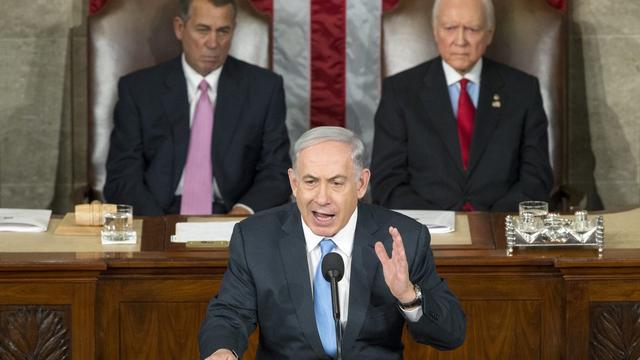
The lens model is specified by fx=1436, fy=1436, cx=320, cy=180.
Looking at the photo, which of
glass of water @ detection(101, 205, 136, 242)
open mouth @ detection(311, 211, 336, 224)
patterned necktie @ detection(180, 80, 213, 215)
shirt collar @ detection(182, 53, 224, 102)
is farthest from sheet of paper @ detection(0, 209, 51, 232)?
open mouth @ detection(311, 211, 336, 224)

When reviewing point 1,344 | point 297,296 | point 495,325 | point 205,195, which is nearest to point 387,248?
point 297,296

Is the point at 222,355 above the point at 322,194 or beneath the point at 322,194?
beneath

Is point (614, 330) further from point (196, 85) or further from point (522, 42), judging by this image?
point (196, 85)

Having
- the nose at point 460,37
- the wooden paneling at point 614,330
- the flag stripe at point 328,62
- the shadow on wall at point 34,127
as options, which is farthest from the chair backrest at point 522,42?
the wooden paneling at point 614,330

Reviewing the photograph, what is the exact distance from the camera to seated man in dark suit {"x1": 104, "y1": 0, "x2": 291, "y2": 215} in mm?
6203

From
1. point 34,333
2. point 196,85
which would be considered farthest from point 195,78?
point 34,333

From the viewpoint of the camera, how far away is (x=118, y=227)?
15.6 ft

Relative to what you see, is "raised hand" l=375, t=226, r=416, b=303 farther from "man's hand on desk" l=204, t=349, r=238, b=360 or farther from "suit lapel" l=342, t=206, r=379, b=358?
"man's hand on desk" l=204, t=349, r=238, b=360

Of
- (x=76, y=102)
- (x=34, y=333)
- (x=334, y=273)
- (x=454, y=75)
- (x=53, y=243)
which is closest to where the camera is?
(x=334, y=273)

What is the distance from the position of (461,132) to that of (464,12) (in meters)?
0.51

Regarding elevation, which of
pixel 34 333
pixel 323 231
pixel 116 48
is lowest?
pixel 34 333

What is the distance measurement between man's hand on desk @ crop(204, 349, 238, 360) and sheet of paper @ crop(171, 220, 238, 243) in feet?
3.91

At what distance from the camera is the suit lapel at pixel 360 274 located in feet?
12.5

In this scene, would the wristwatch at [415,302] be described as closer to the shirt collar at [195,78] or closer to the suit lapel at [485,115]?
the suit lapel at [485,115]
